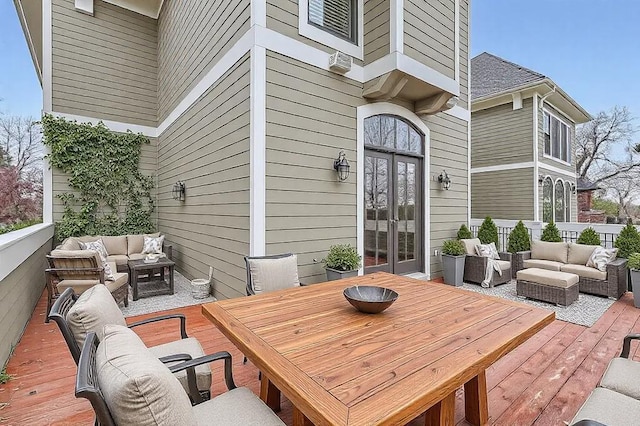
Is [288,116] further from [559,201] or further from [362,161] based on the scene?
[559,201]

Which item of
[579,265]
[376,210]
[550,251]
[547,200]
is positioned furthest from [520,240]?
[547,200]

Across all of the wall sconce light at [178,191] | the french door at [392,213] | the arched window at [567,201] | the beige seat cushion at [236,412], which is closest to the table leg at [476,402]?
the beige seat cushion at [236,412]

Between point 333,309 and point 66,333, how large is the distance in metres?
1.34

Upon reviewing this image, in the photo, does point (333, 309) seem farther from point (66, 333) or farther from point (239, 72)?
point (239, 72)

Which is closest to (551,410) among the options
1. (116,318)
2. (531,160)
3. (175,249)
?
(116,318)

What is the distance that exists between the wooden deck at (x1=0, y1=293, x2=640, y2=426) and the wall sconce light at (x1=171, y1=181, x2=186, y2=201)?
9.62 ft

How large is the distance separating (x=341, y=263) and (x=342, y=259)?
55mm

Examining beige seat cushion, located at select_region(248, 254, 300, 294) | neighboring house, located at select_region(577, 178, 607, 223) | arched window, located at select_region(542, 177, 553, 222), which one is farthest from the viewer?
neighboring house, located at select_region(577, 178, 607, 223)

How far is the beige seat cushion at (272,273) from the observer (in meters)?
2.89

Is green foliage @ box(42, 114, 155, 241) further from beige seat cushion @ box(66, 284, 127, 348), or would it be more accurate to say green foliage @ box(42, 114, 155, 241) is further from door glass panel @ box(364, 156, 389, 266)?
beige seat cushion @ box(66, 284, 127, 348)

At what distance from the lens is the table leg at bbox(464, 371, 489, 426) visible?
2008 mm

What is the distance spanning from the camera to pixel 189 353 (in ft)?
6.43

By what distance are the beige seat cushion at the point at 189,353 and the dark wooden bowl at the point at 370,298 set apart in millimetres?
915

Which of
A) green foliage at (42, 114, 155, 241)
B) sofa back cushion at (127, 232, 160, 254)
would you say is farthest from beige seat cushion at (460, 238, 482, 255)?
green foliage at (42, 114, 155, 241)
